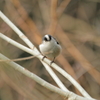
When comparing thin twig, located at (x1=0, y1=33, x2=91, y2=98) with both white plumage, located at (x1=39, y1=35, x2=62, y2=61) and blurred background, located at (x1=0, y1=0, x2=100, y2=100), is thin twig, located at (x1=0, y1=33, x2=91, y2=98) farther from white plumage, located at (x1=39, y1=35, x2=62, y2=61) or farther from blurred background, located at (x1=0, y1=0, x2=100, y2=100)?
blurred background, located at (x1=0, y1=0, x2=100, y2=100)

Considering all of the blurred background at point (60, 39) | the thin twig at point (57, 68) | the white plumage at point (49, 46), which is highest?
the thin twig at point (57, 68)

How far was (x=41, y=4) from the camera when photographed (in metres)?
2.57

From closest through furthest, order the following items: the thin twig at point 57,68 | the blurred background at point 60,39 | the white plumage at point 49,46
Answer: the thin twig at point 57,68
the white plumage at point 49,46
the blurred background at point 60,39

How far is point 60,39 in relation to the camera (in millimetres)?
2486

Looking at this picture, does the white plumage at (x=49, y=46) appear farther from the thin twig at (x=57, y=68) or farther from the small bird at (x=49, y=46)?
the thin twig at (x=57, y=68)

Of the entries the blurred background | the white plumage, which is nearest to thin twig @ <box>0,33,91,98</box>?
the white plumage

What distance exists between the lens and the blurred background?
97.3 inches

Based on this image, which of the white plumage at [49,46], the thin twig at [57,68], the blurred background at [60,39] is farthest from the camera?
the blurred background at [60,39]

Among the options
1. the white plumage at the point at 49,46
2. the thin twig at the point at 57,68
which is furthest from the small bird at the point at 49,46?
the thin twig at the point at 57,68

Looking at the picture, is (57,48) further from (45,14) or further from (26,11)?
(26,11)

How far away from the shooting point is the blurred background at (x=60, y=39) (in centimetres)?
247

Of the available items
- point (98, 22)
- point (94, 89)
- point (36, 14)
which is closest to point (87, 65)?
point (94, 89)

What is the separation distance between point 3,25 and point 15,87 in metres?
0.59

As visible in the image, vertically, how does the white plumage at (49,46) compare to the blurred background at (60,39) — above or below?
above
